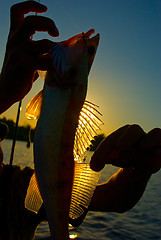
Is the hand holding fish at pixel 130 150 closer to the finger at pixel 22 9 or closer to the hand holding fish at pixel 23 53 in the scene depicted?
the hand holding fish at pixel 23 53

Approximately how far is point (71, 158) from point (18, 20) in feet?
5.47

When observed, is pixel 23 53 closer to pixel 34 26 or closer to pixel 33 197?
pixel 34 26

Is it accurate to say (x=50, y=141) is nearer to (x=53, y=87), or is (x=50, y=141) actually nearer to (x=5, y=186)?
(x=53, y=87)

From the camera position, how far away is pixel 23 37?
2238 millimetres

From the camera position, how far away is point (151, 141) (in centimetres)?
173

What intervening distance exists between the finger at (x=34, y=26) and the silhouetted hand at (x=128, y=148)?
1.31m

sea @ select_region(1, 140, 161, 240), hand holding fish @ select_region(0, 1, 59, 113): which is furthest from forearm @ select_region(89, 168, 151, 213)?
sea @ select_region(1, 140, 161, 240)

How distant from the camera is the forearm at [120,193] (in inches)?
106

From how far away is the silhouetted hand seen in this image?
1734 mm

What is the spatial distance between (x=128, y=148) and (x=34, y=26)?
153 centimetres

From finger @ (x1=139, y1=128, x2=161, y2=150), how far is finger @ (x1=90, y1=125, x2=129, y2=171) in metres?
0.20

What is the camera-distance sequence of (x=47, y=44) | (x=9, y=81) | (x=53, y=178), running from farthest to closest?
(x=9, y=81)
(x=47, y=44)
(x=53, y=178)

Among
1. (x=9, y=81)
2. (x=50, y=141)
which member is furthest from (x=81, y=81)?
(x=9, y=81)

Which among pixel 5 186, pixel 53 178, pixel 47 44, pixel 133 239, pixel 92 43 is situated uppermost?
pixel 92 43
